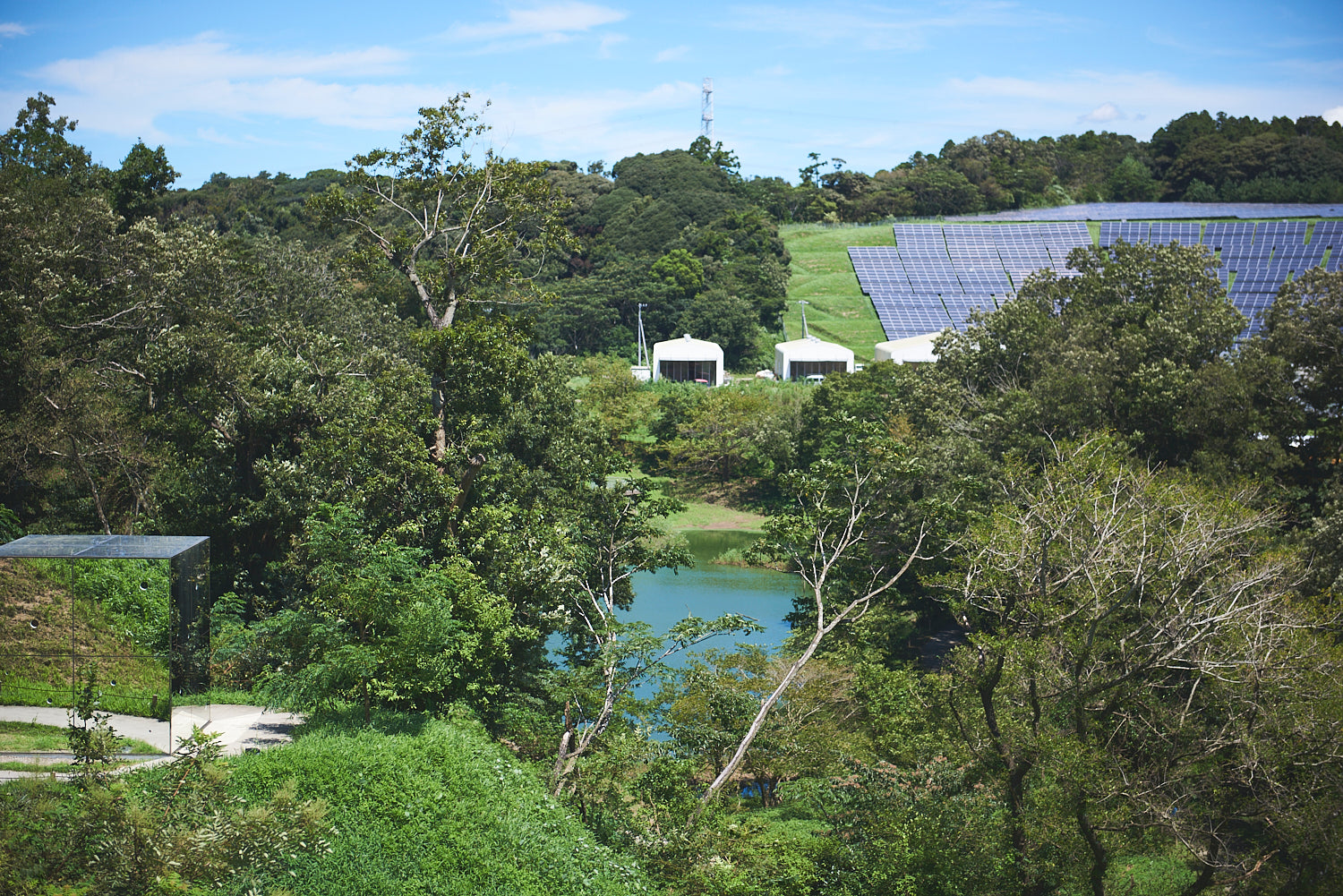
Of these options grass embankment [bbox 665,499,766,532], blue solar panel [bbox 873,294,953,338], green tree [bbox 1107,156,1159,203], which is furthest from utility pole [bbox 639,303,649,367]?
green tree [bbox 1107,156,1159,203]

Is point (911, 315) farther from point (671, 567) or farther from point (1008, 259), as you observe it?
point (671, 567)

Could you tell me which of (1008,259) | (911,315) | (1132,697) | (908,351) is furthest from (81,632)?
(1008,259)

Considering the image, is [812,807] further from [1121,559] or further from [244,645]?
[244,645]

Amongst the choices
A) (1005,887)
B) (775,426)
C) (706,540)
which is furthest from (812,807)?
(775,426)

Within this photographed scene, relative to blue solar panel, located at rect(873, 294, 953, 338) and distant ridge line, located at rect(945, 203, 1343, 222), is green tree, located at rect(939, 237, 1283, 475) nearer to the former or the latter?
blue solar panel, located at rect(873, 294, 953, 338)

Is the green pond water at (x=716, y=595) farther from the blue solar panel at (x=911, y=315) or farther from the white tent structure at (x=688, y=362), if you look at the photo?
the blue solar panel at (x=911, y=315)
